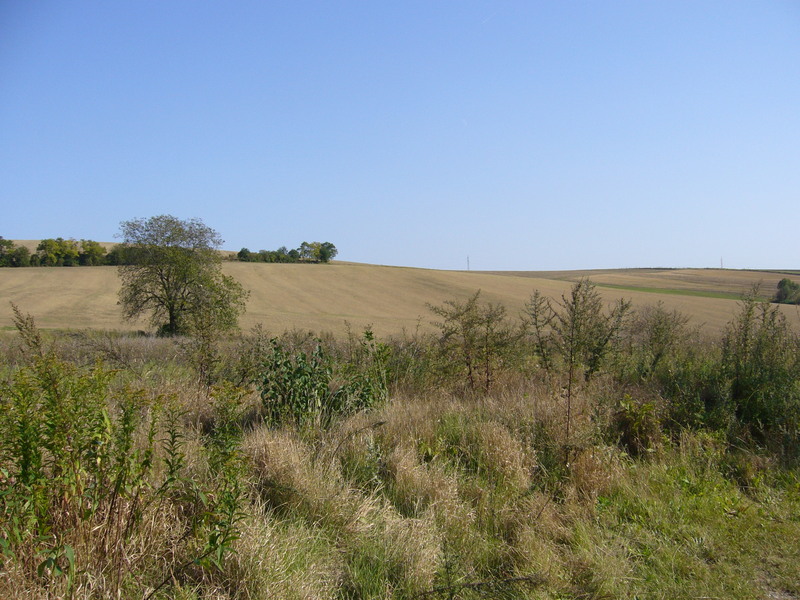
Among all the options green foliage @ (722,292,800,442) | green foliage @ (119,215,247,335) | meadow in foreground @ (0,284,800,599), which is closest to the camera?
meadow in foreground @ (0,284,800,599)

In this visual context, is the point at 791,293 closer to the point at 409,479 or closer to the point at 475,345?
the point at 475,345

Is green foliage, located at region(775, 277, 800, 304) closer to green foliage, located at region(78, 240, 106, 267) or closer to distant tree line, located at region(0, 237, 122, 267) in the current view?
distant tree line, located at region(0, 237, 122, 267)

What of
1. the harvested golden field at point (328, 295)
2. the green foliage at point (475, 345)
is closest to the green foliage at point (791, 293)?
the green foliage at point (475, 345)

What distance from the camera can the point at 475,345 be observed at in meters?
7.95

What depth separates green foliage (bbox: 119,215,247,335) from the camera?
96.1 feet

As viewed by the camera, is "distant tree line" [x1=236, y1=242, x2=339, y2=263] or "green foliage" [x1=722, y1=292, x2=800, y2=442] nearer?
"green foliage" [x1=722, y1=292, x2=800, y2=442]

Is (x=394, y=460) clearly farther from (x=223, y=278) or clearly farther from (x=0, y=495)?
(x=223, y=278)

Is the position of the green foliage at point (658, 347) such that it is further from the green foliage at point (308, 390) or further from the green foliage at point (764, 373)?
the green foliage at point (308, 390)

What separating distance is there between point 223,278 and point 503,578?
93.8ft

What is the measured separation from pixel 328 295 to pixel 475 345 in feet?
145

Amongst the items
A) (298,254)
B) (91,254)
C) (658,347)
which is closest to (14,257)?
(91,254)

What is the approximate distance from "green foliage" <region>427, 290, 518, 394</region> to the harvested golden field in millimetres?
21533

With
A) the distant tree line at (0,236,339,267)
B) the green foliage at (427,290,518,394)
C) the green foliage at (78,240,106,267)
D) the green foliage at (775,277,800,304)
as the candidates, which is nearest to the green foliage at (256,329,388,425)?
the green foliage at (427,290,518,394)

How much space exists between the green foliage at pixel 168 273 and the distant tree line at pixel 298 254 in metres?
44.6
